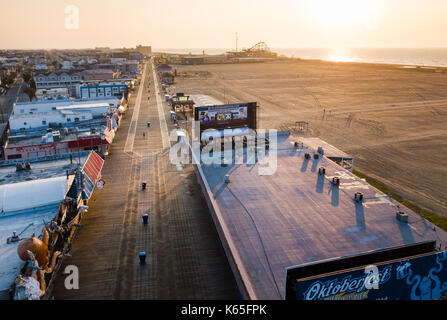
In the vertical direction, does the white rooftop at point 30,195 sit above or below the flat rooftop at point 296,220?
above

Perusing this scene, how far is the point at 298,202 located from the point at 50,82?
9005 centimetres

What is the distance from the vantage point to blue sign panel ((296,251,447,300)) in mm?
11617

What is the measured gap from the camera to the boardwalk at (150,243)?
1719cm

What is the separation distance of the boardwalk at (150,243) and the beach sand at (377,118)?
1875 centimetres

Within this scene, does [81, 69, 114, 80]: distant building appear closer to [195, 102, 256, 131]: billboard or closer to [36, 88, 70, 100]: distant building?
[36, 88, 70, 100]: distant building

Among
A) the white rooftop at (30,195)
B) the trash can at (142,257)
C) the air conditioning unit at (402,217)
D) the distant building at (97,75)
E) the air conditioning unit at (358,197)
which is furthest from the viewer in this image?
the distant building at (97,75)

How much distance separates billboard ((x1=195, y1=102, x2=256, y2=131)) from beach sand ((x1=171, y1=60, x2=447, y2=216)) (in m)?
13.3

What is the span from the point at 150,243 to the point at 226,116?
61.7ft

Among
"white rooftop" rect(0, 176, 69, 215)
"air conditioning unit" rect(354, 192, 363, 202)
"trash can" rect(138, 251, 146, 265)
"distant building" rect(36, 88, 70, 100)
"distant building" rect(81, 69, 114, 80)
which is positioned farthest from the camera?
"distant building" rect(81, 69, 114, 80)

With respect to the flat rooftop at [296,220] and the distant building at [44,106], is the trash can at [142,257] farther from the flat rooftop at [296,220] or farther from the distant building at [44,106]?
the distant building at [44,106]

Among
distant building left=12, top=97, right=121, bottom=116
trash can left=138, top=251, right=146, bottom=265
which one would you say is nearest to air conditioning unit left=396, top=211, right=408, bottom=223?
trash can left=138, top=251, right=146, bottom=265

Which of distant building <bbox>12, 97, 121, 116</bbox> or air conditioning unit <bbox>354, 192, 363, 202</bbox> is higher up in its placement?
distant building <bbox>12, 97, 121, 116</bbox>

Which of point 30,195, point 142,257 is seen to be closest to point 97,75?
point 30,195

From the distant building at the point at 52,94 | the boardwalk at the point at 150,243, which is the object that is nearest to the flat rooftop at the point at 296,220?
the boardwalk at the point at 150,243
